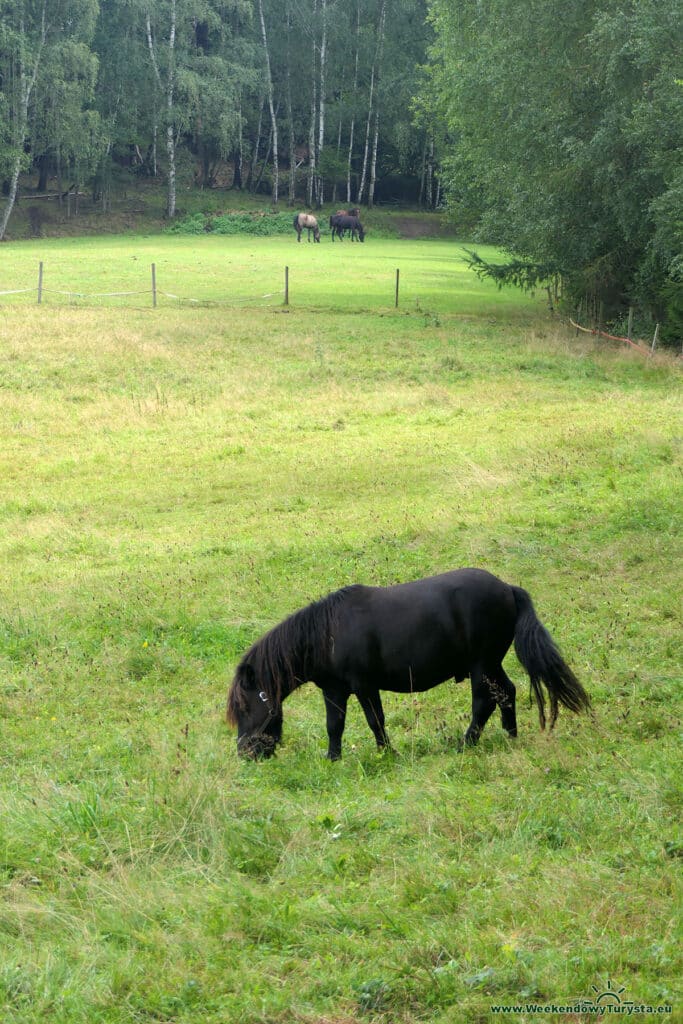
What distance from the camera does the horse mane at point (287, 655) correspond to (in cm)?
709

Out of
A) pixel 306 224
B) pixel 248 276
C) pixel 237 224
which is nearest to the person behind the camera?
pixel 248 276

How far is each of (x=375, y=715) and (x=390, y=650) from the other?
459mm

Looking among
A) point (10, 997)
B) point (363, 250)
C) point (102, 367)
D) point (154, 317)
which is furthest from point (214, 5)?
point (10, 997)

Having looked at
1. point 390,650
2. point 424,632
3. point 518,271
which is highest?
point 518,271

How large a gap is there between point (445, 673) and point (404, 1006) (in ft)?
10.4

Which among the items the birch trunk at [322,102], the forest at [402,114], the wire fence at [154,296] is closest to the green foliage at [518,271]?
the forest at [402,114]

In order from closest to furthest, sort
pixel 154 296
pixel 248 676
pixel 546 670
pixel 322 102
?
pixel 546 670 < pixel 248 676 < pixel 154 296 < pixel 322 102

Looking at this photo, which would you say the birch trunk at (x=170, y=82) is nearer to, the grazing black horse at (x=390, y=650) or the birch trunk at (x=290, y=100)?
the birch trunk at (x=290, y=100)

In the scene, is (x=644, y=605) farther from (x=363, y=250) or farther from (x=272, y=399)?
(x=363, y=250)

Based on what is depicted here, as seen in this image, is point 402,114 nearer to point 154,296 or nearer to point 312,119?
point 312,119

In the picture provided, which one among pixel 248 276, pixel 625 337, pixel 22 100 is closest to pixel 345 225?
pixel 22 100

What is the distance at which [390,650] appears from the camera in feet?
23.0

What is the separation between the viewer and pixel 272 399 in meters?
21.7

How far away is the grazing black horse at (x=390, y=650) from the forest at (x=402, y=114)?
1785 centimetres
